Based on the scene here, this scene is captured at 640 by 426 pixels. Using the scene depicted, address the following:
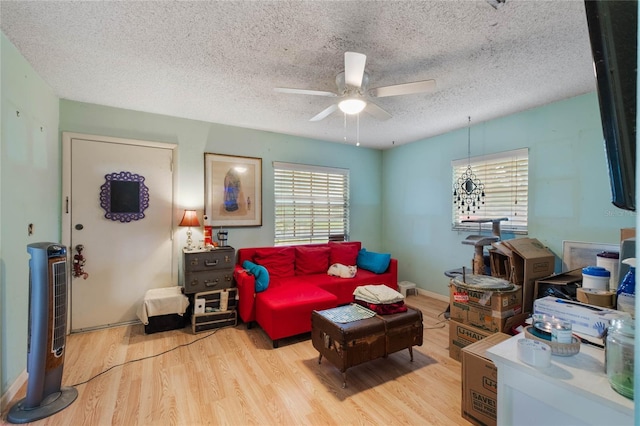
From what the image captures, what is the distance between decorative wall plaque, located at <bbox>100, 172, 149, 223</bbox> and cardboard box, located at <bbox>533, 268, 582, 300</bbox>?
4.12 metres

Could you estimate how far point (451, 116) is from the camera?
3455mm

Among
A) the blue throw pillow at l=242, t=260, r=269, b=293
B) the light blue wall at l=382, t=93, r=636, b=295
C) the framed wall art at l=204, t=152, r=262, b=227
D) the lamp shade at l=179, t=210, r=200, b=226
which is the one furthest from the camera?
the framed wall art at l=204, t=152, r=262, b=227

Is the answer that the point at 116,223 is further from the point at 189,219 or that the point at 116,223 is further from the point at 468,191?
the point at 468,191

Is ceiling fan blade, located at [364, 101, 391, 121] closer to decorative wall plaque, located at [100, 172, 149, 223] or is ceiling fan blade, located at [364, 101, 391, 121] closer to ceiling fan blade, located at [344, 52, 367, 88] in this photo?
ceiling fan blade, located at [344, 52, 367, 88]

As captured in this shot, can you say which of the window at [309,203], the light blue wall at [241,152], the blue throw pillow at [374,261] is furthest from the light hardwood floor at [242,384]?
the window at [309,203]

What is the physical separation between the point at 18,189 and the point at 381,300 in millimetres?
2901

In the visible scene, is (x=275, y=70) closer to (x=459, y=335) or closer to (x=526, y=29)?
(x=526, y=29)

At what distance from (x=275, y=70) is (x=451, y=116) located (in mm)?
2256

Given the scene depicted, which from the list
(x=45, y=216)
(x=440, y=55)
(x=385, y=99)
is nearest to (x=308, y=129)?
(x=385, y=99)

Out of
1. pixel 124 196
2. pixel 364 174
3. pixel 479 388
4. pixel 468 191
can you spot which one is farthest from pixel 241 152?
pixel 479 388

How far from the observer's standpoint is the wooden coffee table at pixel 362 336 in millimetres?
2123

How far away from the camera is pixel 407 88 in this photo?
2064mm

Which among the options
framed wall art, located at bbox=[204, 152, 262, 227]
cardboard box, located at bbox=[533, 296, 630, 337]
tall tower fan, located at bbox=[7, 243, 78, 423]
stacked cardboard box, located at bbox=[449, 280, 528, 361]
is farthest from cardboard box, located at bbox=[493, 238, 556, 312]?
tall tower fan, located at bbox=[7, 243, 78, 423]

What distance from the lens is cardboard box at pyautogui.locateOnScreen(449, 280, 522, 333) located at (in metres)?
2.28
